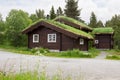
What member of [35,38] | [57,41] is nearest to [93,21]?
[35,38]

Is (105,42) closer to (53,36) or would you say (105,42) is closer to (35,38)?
(35,38)

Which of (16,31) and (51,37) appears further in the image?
(16,31)

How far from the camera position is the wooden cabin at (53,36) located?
3747 cm

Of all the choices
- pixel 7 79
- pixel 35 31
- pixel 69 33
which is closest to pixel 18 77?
pixel 7 79

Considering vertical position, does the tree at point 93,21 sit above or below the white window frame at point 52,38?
above

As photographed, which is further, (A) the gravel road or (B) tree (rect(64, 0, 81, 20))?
(B) tree (rect(64, 0, 81, 20))

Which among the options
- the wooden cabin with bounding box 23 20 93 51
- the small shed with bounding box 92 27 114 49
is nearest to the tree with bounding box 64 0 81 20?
the small shed with bounding box 92 27 114 49

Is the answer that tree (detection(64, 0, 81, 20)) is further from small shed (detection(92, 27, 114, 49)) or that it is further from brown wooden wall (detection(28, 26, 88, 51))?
brown wooden wall (detection(28, 26, 88, 51))

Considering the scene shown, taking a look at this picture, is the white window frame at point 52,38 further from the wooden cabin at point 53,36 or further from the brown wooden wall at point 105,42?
the brown wooden wall at point 105,42

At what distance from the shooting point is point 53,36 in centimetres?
3903

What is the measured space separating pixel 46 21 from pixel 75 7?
167ft

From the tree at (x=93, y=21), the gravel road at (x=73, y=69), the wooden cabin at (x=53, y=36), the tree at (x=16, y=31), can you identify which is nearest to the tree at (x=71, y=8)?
the tree at (x=93, y=21)

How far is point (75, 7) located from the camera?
88562 mm

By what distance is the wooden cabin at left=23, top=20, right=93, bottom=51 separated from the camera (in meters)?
37.5
